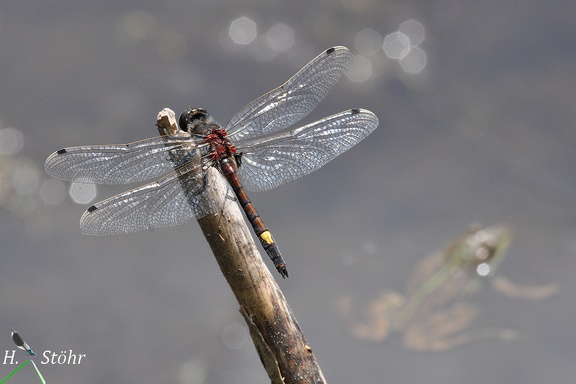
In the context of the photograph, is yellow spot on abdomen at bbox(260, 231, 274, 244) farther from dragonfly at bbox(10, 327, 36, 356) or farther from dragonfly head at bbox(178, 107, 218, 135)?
dragonfly at bbox(10, 327, 36, 356)

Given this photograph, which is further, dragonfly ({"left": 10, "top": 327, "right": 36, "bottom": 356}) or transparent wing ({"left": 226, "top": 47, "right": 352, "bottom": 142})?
transparent wing ({"left": 226, "top": 47, "right": 352, "bottom": 142})

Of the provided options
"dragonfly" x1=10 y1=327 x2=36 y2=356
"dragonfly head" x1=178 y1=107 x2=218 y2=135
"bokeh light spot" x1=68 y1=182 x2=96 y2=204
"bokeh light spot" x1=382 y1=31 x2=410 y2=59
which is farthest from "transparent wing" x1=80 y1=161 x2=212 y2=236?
"bokeh light spot" x1=382 y1=31 x2=410 y2=59

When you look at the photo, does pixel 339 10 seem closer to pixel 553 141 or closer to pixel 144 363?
pixel 553 141

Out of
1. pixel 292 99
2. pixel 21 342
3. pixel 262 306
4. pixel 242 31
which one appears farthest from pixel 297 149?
pixel 242 31

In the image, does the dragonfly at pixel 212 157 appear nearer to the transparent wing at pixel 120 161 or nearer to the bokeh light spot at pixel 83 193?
the transparent wing at pixel 120 161

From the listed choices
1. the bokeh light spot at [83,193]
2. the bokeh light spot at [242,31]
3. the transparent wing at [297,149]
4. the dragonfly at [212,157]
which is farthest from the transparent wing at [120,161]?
the bokeh light spot at [242,31]

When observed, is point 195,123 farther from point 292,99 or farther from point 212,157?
point 292,99

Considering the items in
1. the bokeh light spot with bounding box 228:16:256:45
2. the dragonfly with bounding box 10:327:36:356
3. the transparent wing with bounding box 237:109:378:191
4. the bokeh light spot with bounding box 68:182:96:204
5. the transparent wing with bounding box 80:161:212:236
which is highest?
the bokeh light spot with bounding box 228:16:256:45

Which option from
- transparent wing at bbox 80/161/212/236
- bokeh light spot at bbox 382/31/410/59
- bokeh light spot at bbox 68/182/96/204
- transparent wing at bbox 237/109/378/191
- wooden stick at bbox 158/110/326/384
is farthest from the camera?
bokeh light spot at bbox 382/31/410/59
